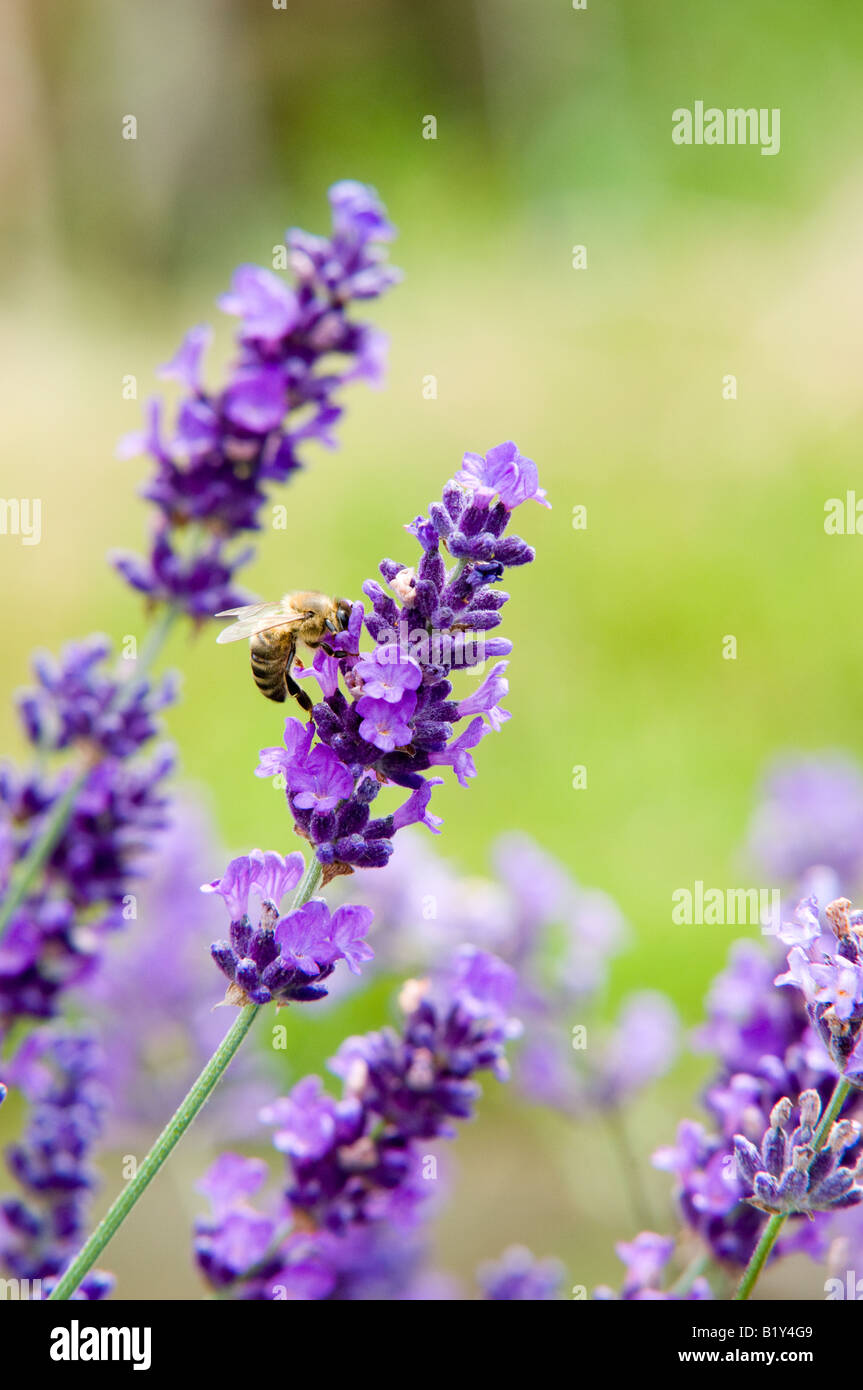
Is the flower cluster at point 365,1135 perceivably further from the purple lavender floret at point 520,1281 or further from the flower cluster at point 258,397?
the flower cluster at point 258,397

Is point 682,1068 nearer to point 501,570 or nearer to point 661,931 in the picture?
point 661,931

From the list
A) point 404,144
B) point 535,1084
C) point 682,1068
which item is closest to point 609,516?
point 682,1068

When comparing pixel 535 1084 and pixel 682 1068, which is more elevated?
pixel 535 1084

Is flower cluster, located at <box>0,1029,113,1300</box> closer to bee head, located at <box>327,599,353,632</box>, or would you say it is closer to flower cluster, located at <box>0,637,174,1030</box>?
flower cluster, located at <box>0,637,174,1030</box>

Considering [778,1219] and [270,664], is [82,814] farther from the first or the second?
[778,1219]

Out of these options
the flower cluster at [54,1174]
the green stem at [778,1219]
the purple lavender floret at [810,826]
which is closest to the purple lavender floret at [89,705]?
the flower cluster at [54,1174]

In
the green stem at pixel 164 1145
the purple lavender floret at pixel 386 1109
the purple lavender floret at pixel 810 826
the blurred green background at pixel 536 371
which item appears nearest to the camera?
the green stem at pixel 164 1145

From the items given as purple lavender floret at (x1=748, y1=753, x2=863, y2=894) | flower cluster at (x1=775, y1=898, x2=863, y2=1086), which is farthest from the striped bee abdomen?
purple lavender floret at (x1=748, y1=753, x2=863, y2=894)
